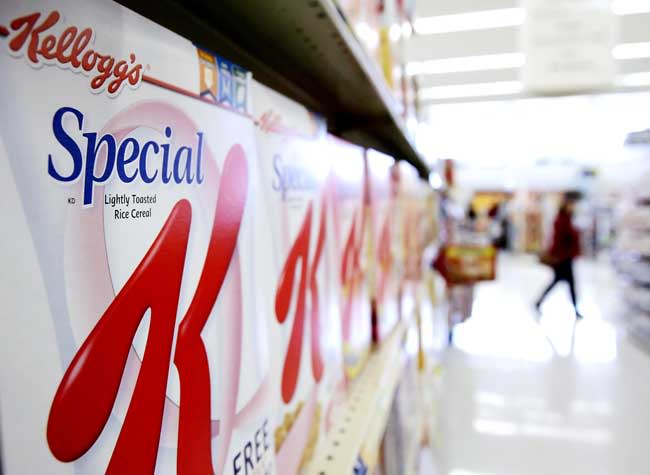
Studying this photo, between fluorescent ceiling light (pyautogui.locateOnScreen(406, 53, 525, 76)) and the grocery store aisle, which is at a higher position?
fluorescent ceiling light (pyautogui.locateOnScreen(406, 53, 525, 76))

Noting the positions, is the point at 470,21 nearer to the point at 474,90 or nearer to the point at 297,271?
the point at 474,90

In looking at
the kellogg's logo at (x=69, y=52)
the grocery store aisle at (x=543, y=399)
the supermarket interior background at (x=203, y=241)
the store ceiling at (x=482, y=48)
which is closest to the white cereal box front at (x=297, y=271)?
the supermarket interior background at (x=203, y=241)

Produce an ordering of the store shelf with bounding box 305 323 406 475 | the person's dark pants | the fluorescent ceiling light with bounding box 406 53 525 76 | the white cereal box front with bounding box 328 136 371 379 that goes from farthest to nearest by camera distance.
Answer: the fluorescent ceiling light with bounding box 406 53 525 76 < the person's dark pants < the white cereal box front with bounding box 328 136 371 379 < the store shelf with bounding box 305 323 406 475

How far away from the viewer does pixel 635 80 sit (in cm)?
809

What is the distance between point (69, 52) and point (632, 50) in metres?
8.24

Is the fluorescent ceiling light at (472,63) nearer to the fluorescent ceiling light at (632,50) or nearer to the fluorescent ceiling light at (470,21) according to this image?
the fluorescent ceiling light at (470,21)

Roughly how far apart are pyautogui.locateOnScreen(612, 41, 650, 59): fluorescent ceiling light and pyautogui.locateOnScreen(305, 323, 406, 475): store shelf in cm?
716

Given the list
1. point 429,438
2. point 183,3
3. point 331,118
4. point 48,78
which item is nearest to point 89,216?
point 48,78

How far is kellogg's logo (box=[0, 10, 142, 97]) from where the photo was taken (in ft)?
0.81

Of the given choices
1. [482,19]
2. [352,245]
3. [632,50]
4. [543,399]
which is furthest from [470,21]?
[352,245]

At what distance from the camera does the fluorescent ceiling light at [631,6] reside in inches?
204

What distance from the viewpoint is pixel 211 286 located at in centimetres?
40

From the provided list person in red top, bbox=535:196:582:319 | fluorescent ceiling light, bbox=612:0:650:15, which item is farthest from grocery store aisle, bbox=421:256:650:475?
fluorescent ceiling light, bbox=612:0:650:15

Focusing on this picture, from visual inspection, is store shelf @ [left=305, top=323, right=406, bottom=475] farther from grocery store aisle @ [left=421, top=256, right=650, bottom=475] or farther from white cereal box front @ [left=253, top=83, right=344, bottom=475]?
grocery store aisle @ [left=421, top=256, right=650, bottom=475]
